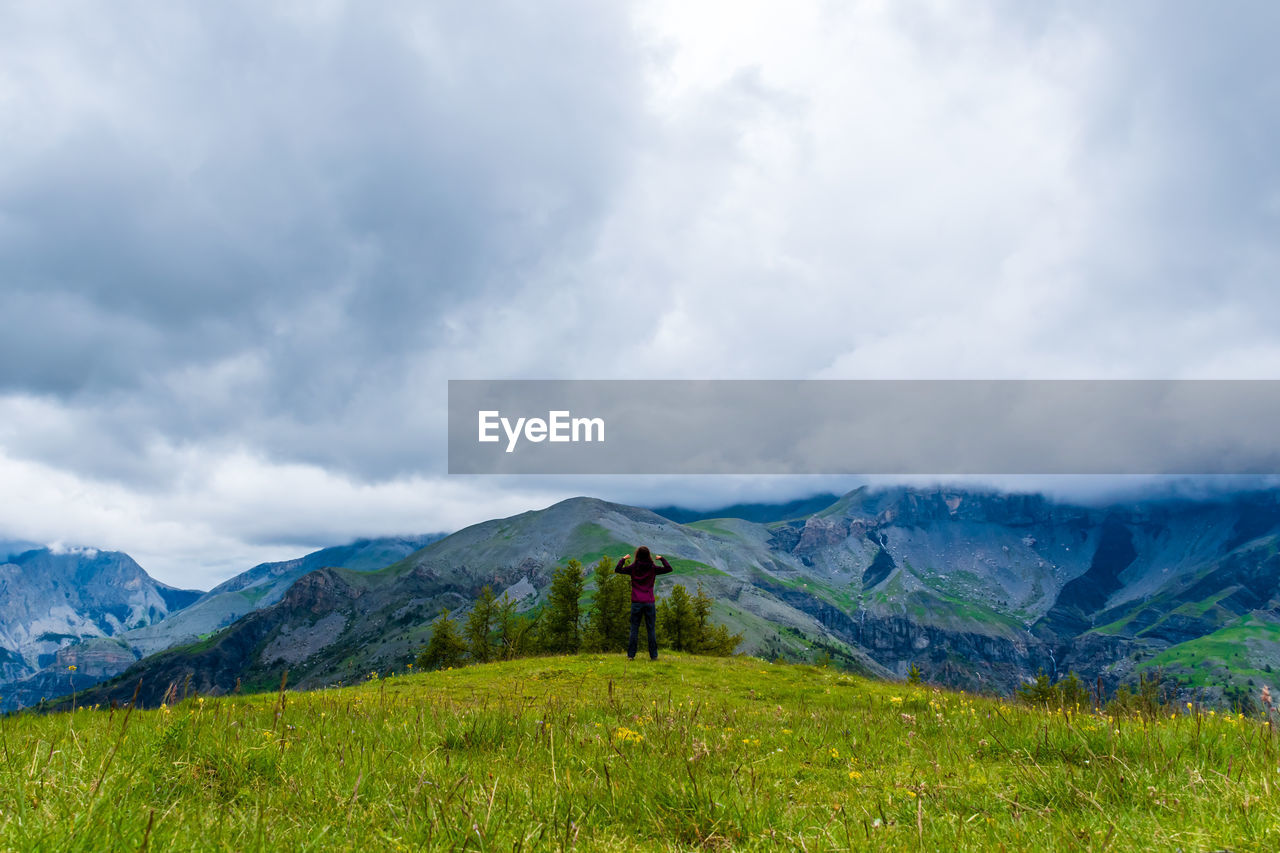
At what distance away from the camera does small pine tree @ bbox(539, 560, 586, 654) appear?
210ft

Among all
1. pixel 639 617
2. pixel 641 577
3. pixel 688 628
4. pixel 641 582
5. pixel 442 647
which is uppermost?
pixel 641 577

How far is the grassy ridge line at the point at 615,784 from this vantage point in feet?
11.8

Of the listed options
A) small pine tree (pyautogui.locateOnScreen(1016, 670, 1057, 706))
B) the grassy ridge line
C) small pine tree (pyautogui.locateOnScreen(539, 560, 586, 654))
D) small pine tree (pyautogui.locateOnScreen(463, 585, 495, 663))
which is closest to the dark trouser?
small pine tree (pyautogui.locateOnScreen(1016, 670, 1057, 706))

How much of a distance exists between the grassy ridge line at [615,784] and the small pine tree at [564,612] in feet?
187

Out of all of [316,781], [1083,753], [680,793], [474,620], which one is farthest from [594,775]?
[474,620]

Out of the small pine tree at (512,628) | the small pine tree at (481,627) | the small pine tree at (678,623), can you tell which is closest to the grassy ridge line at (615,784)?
the small pine tree at (512,628)

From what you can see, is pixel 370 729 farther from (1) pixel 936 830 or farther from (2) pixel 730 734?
(1) pixel 936 830

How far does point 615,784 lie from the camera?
480 cm

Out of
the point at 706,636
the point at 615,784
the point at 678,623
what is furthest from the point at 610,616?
the point at 615,784

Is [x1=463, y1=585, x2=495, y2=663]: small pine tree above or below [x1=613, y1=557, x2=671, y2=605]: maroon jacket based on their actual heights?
below

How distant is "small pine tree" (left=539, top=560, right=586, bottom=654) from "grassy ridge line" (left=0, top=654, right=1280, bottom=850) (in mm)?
56890

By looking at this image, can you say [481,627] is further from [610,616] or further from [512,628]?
[610,616]

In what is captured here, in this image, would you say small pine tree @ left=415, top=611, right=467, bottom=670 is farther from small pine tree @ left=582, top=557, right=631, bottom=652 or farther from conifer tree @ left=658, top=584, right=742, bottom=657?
conifer tree @ left=658, top=584, right=742, bottom=657

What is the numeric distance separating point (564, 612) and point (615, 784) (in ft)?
208
